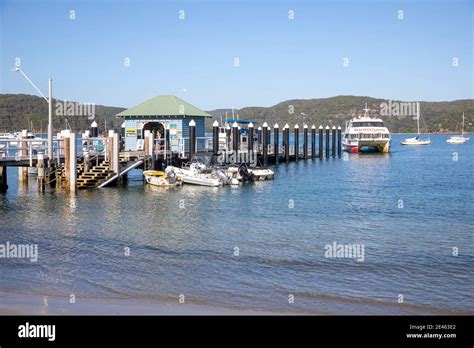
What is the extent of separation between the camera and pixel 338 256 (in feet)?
61.1

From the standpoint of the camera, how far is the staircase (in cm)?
3412

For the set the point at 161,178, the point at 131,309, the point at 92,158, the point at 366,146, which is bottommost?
the point at 131,309

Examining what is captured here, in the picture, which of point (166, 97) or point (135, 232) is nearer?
point (135, 232)

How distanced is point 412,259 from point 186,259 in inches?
250

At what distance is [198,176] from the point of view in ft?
124

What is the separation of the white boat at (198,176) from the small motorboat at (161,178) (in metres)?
0.33

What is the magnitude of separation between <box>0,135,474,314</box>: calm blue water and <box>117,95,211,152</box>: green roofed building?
23.8 ft

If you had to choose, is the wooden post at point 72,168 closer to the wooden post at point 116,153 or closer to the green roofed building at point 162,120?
the wooden post at point 116,153

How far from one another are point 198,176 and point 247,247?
1832 cm

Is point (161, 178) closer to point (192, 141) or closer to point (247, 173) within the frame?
point (192, 141)

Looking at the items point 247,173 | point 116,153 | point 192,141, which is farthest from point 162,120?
point 116,153

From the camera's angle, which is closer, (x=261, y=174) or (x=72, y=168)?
(x=72, y=168)
